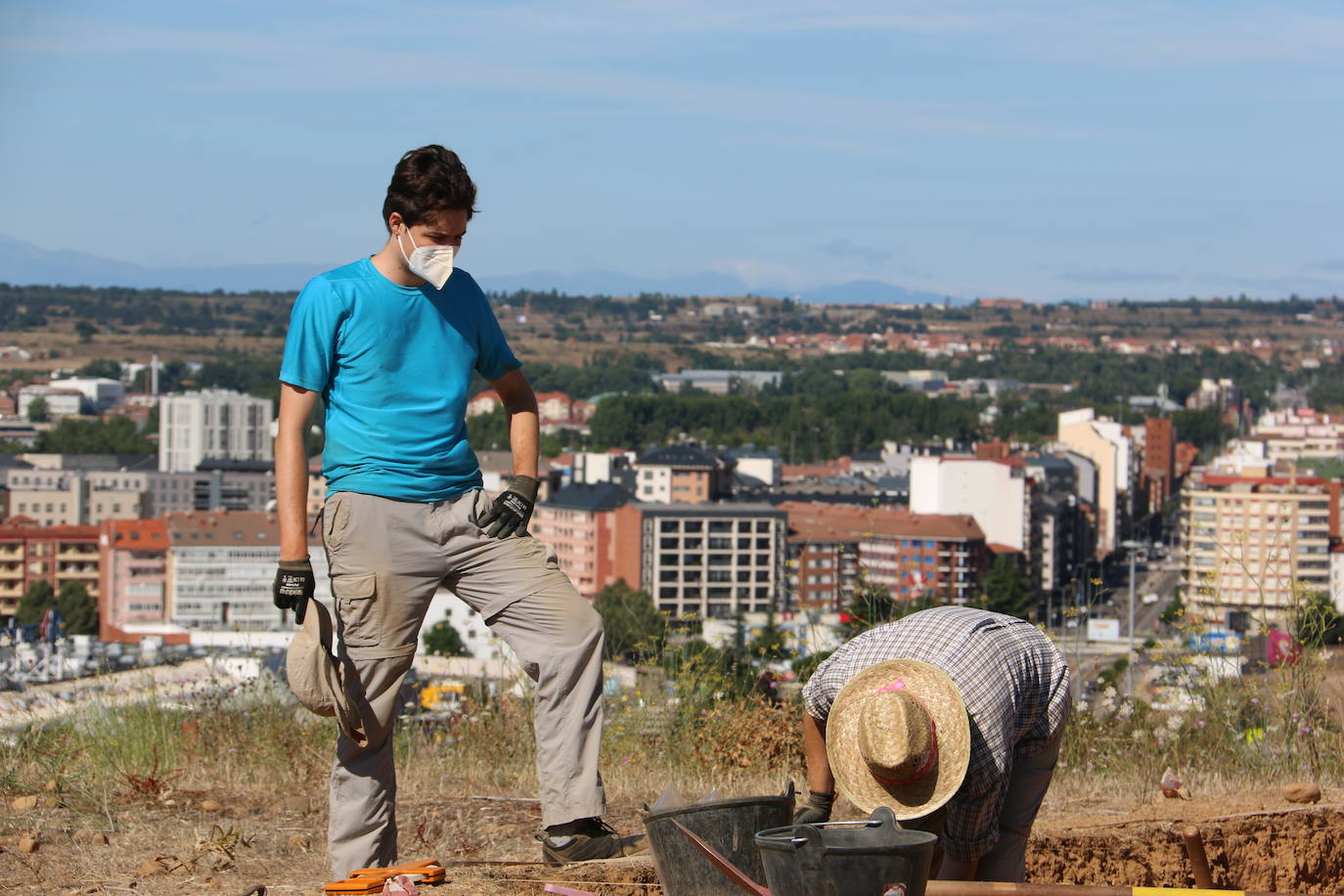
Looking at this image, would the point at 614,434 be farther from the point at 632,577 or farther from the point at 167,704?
the point at 167,704

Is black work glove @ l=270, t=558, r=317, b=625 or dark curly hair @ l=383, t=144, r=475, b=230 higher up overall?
dark curly hair @ l=383, t=144, r=475, b=230

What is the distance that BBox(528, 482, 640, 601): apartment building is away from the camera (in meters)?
64.9

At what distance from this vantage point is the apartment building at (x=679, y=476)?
78688 millimetres

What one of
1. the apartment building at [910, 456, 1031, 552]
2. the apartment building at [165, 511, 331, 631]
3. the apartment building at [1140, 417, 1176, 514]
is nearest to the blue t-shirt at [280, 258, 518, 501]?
the apartment building at [165, 511, 331, 631]

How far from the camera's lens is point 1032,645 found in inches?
127

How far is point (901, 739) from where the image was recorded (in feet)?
9.56

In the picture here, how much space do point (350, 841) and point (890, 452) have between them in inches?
4060

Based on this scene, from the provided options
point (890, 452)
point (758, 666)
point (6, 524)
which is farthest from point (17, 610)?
point (890, 452)

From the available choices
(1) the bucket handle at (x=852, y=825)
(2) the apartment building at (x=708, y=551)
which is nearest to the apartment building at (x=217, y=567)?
(2) the apartment building at (x=708, y=551)

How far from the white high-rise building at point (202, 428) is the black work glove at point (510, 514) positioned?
10060 centimetres

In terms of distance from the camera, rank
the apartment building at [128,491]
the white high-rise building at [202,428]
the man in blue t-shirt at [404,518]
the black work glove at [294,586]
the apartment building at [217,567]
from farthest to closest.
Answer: the white high-rise building at [202,428] → the apartment building at [128,491] → the apartment building at [217,567] → the man in blue t-shirt at [404,518] → the black work glove at [294,586]

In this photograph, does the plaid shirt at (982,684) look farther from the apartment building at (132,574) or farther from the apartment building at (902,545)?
the apartment building at (132,574)

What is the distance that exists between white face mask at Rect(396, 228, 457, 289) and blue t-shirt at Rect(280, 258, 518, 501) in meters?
0.07

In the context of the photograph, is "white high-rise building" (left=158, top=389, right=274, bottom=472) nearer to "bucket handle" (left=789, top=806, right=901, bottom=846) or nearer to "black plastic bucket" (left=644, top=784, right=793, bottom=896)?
"black plastic bucket" (left=644, top=784, right=793, bottom=896)
